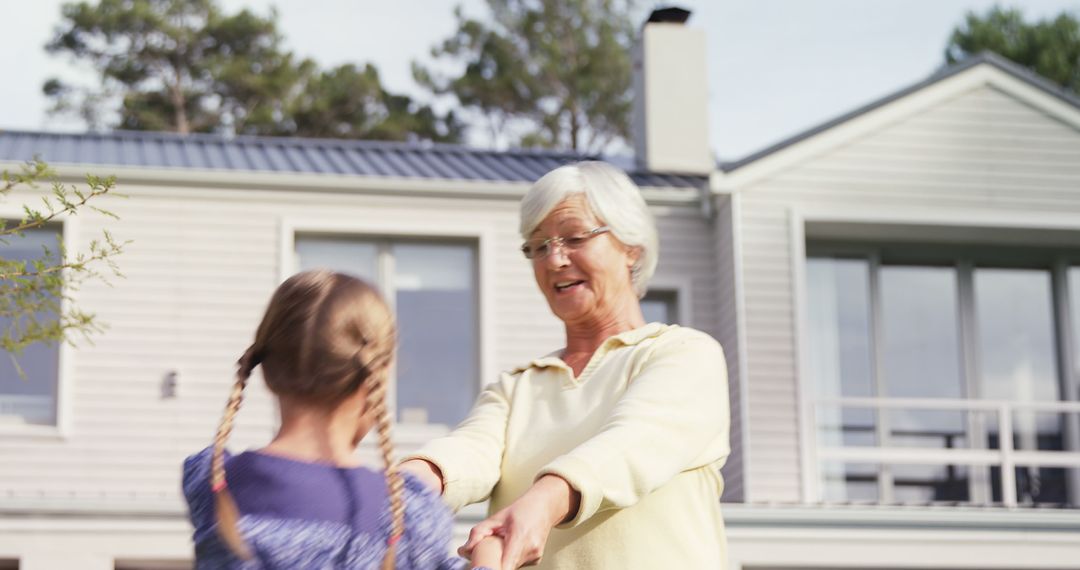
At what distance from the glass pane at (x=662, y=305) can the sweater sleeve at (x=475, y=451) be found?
1135cm

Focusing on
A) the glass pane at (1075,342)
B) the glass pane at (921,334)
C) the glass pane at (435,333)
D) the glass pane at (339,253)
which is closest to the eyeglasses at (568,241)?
the glass pane at (435,333)

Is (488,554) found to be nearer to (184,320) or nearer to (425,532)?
(425,532)

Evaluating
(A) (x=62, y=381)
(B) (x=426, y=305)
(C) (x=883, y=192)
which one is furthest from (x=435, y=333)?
(C) (x=883, y=192)

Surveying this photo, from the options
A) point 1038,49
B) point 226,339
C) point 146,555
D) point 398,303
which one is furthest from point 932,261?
point 1038,49

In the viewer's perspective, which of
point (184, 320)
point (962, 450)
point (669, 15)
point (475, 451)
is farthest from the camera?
point (669, 15)

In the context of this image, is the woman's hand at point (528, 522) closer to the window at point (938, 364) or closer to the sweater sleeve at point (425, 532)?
the sweater sleeve at point (425, 532)

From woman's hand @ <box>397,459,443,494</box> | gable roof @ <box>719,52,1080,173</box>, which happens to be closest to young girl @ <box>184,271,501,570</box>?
woman's hand @ <box>397,459,443,494</box>

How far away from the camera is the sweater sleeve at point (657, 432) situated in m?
2.73

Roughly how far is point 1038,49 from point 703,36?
18.7m

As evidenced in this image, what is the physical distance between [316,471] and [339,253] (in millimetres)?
11474

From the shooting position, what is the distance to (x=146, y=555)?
12.0 meters

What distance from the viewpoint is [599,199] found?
327 centimetres

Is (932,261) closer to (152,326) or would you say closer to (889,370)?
(889,370)

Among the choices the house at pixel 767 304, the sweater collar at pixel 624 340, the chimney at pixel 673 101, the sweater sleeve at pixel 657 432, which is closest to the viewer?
the sweater sleeve at pixel 657 432
